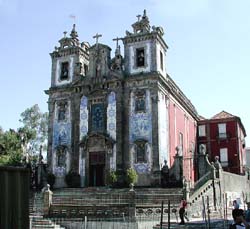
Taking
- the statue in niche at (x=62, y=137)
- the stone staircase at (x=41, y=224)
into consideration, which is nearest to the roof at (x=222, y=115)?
the statue in niche at (x=62, y=137)

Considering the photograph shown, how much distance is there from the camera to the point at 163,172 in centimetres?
3244

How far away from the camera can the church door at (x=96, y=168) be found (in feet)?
114

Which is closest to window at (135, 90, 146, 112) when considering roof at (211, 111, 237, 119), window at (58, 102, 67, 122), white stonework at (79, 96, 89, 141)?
white stonework at (79, 96, 89, 141)

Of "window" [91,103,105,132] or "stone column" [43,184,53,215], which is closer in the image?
"stone column" [43,184,53,215]

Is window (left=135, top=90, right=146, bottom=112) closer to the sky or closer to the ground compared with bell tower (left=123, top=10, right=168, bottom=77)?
closer to the ground

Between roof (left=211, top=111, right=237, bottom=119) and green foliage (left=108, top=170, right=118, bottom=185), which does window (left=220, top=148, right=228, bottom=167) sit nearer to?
roof (left=211, top=111, right=237, bottom=119)

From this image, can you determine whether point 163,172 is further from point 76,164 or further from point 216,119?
point 216,119

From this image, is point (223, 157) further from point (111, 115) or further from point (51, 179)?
point (51, 179)

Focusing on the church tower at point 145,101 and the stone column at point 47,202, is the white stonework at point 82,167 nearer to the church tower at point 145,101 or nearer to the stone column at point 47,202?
the church tower at point 145,101

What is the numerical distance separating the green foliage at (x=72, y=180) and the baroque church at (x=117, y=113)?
0.46 meters

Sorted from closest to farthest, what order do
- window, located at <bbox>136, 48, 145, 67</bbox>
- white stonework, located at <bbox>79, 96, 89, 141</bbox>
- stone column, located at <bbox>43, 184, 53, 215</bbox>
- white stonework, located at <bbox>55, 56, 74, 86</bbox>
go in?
stone column, located at <bbox>43, 184, 53, 215</bbox> → window, located at <bbox>136, 48, 145, 67</bbox> → white stonework, located at <bbox>79, 96, 89, 141</bbox> → white stonework, located at <bbox>55, 56, 74, 86</bbox>

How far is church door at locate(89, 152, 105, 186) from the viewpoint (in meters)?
34.8

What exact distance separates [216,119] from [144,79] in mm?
16525

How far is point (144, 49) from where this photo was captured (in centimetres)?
3569
